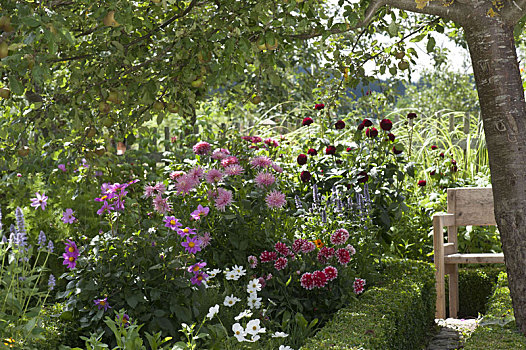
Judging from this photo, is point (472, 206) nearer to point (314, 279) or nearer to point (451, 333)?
point (451, 333)

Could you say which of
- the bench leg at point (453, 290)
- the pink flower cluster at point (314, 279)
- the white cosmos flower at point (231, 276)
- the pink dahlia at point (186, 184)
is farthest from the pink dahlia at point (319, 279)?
the bench leg at point (453, 290)

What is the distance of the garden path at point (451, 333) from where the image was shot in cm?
352

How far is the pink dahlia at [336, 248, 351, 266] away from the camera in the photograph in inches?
124

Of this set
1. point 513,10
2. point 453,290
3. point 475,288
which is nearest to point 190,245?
point 513,10

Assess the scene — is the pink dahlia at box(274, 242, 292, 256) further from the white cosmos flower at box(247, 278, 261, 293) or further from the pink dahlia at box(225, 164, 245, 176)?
the pink dahlia at box(225, 164, 245, 176)

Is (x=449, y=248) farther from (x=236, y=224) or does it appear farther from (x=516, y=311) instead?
(x=236, y=224)

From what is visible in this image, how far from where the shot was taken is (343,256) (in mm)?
3174

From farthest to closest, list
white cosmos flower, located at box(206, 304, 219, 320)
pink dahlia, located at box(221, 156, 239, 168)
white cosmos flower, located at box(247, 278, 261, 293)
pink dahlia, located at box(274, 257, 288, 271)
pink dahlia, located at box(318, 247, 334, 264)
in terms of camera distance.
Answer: pink dahlia, located at box(221, 156, 239, 168)
pink dahlia, located at box(318, 247, 334, 264)
pink dahlia, located at box(274, 257, 288, 271)
white cosmos flower, located at box(247, 278, 261, 293)
white cosmos flower, located at box(206, 304, 219, 320)

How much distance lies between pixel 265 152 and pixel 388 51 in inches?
74.4

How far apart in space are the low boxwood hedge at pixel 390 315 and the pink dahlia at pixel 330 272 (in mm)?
168

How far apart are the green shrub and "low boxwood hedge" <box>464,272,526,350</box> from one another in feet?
4.69

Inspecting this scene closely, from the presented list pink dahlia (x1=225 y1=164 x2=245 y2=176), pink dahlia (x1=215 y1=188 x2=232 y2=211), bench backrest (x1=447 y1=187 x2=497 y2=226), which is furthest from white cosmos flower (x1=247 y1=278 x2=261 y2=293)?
bench backrest (x1=447 y1=187 x2=497 y2=226)

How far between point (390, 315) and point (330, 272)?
0.36m

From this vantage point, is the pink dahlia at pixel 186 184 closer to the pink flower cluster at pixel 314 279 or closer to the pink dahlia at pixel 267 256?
the pink dahlia at pixel 267 256
